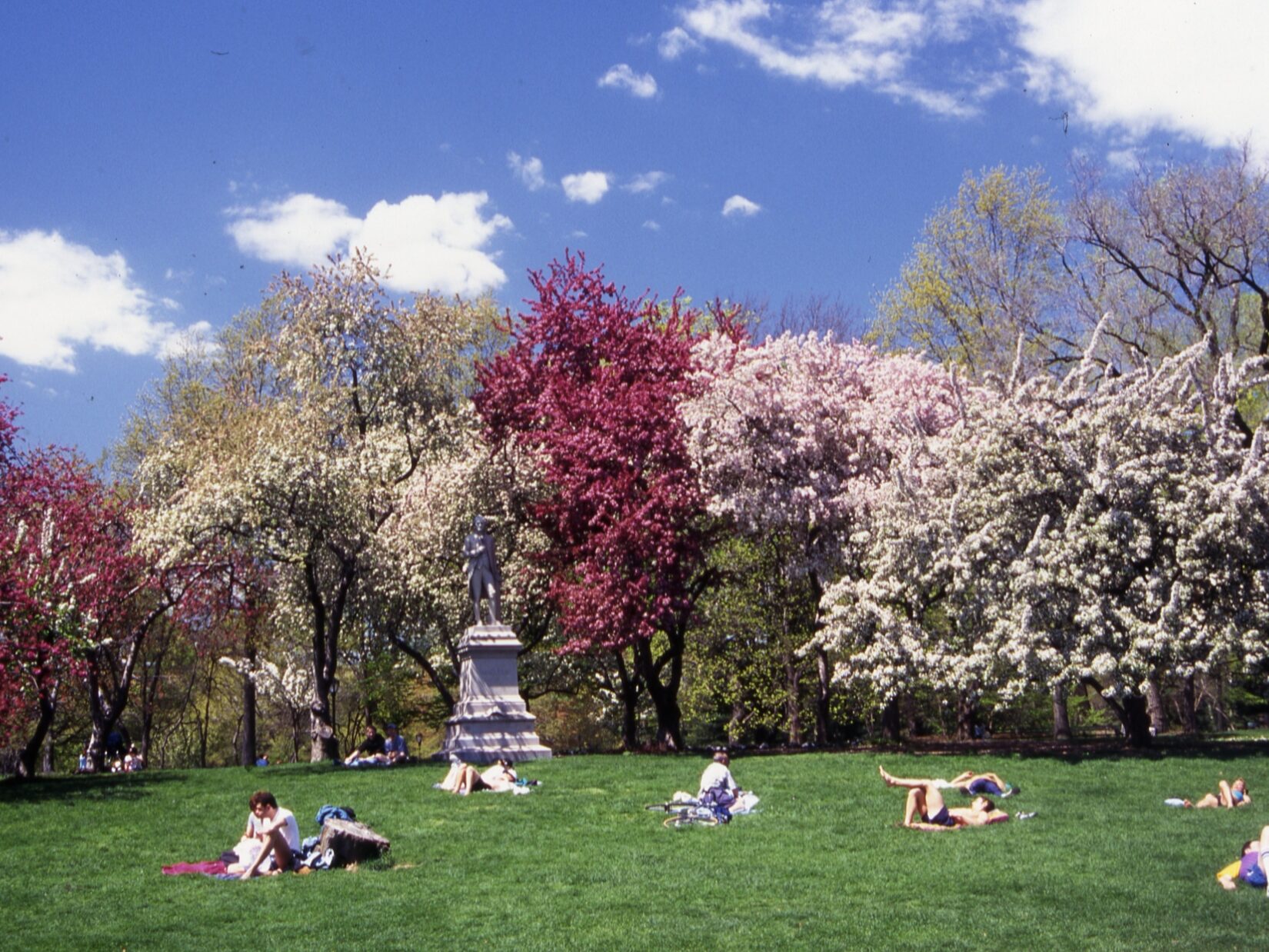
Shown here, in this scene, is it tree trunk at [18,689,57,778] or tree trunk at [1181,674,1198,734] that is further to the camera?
tree trunk at [1181,674,1198,734]

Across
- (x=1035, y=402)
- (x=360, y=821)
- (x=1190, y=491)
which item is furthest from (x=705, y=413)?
(x=360, y=821)

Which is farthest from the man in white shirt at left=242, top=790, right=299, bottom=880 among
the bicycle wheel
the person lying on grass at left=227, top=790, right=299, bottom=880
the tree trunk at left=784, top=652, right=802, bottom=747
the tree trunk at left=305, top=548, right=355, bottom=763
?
the tree trunk at left=784, top=652, right=802, bottom=747

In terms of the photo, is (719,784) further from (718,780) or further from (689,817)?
(689,817)

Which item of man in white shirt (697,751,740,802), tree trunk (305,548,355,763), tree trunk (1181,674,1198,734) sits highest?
tree trunk (305,548,355,763)

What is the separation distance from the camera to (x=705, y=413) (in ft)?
86.2

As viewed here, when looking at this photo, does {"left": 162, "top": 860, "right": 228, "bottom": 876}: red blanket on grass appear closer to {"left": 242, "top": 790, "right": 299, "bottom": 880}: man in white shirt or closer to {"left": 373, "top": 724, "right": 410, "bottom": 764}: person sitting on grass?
{"left": 242, "top": 790, "right": 299, "bottom": 880}: man in white shirt

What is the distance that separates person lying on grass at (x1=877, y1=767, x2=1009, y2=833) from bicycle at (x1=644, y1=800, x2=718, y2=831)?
7.90 feet

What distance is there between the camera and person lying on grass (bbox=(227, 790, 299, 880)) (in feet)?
41.5

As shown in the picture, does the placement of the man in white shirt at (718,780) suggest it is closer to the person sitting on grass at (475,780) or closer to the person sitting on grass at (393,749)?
the person sitting on grass at (475,780)

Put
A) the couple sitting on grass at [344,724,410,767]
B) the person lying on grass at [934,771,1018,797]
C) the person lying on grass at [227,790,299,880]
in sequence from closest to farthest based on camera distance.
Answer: the person lying on grass at [227,790,299,880]
the person lying on grass at [934,771,1018,797]
the couple sitting on grass at [344,724,410,767]

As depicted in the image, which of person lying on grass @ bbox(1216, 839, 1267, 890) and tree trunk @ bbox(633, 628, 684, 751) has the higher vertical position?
tree trunk @ bbox(633, 628, 684, 751)

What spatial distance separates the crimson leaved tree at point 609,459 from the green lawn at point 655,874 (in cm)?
736

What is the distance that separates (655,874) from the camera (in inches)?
477

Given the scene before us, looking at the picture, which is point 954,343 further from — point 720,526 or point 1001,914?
point 1001,914
